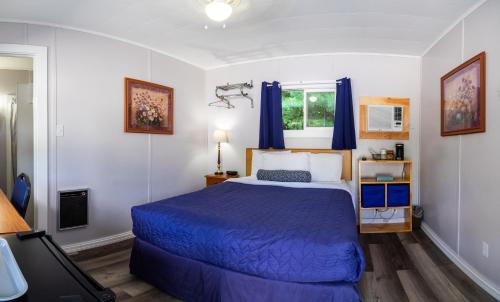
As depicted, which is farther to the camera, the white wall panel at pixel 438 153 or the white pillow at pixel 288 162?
the white pillow at pixel 288 162

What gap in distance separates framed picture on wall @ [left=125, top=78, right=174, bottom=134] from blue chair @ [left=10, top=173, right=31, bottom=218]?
141cm

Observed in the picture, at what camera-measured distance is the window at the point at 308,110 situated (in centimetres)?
366

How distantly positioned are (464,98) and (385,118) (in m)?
1.16

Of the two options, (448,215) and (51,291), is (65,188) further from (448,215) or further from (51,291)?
(448,215)

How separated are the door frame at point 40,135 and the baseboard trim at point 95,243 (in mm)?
328

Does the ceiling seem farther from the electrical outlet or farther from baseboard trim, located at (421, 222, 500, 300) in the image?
baseboard trim, located at (421, 222, 500, 300)

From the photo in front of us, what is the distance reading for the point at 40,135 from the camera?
2561 mm

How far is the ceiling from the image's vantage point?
7.54ft

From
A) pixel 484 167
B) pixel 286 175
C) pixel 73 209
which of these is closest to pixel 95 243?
pixel 73 209

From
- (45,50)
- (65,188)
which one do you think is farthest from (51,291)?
(45,50)

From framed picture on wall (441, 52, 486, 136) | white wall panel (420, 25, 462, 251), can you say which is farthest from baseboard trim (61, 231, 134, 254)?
framed picture on wall (441, 52, 486, 136)

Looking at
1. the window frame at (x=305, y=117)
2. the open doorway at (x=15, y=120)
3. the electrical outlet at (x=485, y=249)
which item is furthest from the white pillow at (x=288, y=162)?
the open doorway at (x=15, y=120)

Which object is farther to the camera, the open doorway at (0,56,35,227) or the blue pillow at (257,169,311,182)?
the open doorway at (0,56,35,227)

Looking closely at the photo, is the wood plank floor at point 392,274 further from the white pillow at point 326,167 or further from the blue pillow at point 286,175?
the blue pillow at point 286,175
